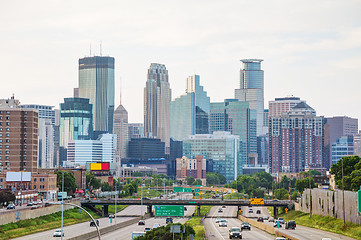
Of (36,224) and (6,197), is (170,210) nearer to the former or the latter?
(36,224)

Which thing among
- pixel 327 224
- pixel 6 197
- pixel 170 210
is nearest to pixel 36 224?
pixel 170 210

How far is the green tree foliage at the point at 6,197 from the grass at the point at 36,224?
14.8 metres

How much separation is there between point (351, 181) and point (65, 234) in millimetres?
88723

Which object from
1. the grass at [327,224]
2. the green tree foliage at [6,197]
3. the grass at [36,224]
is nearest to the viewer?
the grass at [327,224]

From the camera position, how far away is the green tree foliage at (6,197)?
190488 mm

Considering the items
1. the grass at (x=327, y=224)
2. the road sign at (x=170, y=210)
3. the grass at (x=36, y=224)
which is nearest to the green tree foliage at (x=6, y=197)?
the grass at (x=36, y=224)

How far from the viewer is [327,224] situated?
470 ft

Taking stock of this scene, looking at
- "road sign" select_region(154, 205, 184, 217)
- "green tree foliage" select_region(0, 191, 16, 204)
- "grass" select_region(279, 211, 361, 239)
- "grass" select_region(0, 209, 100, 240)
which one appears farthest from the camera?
"green tree foliage" select_region(0, 191, 16, 204)

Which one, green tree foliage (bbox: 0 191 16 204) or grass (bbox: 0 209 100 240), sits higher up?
green tree foliage (bbox: 0 191 16 204)

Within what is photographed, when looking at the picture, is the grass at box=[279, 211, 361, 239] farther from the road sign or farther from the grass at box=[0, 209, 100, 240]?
the grass at box=[0, 209, 100, 240]

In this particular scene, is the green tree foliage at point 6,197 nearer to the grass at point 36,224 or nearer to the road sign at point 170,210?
the grass at point 36,224

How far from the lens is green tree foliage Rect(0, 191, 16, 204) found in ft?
625

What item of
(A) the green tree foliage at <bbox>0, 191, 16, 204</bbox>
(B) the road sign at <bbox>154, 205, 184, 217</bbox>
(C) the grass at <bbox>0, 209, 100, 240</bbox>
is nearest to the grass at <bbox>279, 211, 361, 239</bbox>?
(B) the road sign at <bbox>154, 205, 184, 217</bbox>

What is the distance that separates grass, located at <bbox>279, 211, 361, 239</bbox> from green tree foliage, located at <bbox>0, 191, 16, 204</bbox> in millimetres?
75580
